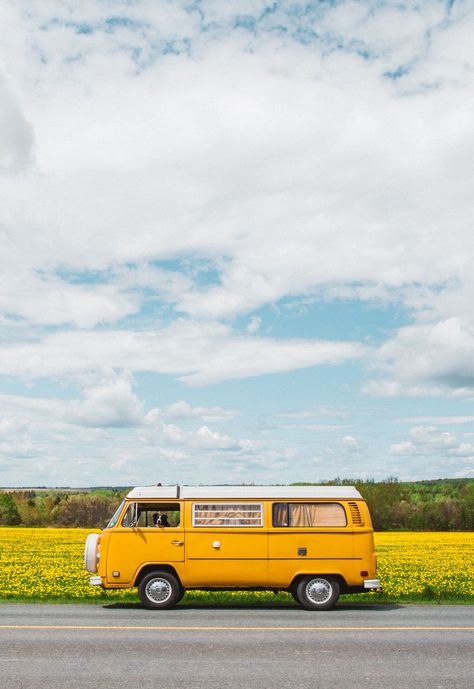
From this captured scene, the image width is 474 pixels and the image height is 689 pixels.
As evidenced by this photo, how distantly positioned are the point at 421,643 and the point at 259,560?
4.39m

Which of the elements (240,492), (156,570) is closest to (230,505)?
(240,492)

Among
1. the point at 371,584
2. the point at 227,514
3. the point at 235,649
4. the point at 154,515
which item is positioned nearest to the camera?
the point at 235,649

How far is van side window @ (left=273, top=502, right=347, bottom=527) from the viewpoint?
15.7m

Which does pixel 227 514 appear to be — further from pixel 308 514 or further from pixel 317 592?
pixel 317 592

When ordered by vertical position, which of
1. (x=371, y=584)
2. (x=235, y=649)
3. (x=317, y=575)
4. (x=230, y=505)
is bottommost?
Result: (x=235, y=649)

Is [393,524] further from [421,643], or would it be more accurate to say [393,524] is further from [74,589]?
[421,643]

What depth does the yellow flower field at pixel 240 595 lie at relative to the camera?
61.3ft

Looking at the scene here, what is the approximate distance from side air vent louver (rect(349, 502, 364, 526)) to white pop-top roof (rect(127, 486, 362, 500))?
0.18 meters

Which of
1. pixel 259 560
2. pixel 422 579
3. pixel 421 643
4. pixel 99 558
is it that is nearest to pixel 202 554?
pixel 259 560

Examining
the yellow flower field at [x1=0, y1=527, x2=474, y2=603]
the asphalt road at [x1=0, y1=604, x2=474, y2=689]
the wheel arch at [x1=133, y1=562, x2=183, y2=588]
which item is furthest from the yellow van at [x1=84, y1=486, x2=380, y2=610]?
the yellow flower field at [x1=0, y1=527, x2=474, y2=603]

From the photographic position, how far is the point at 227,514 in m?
15.7

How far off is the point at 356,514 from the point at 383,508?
193 feet

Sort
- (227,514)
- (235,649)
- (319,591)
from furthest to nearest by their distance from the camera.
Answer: (227,514) → (319,591) → (235,649)

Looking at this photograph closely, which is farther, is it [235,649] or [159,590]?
[159,590]
